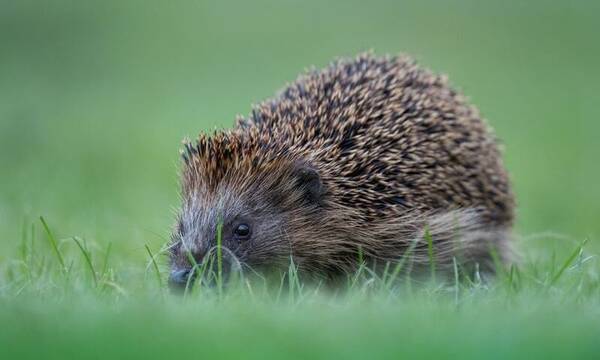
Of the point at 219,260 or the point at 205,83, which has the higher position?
the point at 205,83

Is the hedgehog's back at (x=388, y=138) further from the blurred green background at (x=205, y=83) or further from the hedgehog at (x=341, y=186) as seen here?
the blurred green background at (x=205, y=83)

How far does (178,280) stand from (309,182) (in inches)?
55.1

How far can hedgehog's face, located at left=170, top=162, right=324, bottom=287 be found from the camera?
6.82 metres

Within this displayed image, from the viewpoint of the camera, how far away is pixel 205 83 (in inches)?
912

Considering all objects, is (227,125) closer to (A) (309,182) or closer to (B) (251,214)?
(A) (309,182)

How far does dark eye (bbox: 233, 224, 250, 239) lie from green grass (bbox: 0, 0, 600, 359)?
44 cm

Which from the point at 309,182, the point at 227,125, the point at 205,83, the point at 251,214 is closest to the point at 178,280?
the point at 251,214

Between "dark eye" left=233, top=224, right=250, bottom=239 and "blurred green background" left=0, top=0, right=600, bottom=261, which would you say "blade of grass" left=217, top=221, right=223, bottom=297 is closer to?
"dark eye" left=233, top=224, right=250, bottom=239

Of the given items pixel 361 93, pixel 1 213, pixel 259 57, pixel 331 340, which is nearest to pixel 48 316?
pixel 331 340

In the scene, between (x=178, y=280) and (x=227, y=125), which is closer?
(x=178, y=280)

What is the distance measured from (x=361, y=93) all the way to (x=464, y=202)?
1207mm

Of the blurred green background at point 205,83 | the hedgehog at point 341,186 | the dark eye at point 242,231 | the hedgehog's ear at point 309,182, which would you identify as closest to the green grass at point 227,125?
the blurred green background at point 205,83

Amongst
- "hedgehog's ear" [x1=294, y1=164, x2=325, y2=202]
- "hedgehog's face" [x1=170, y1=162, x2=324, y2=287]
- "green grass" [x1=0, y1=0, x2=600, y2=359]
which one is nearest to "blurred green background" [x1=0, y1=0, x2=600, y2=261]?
"green grass" [x1=0, y1=0, x2=600, y2=359]

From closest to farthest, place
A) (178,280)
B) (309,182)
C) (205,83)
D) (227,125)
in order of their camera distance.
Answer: (178,280) < (309,182) < (227,125) < (205,83)
